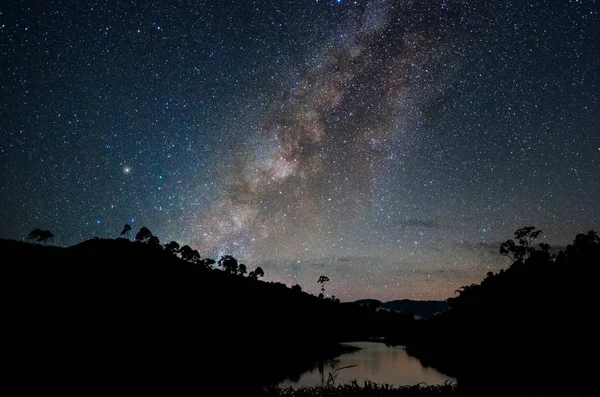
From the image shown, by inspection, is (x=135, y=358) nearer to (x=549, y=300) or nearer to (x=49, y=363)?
(x=49, y=363)

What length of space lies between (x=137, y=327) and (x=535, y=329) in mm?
47967

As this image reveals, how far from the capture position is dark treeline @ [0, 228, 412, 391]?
28.2m

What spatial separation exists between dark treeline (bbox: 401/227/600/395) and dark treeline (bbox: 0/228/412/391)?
2308 cm

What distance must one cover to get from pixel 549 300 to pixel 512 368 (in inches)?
418

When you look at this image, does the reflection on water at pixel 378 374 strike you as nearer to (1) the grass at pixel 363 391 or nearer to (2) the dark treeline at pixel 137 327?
(2) the dark treeline at pixel 137 327

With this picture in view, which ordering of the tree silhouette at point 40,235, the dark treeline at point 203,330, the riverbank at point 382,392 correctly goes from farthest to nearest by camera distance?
the tree silhouette at point 40,235
the dark treeline at point 203,330
the riverbank at point 382,392

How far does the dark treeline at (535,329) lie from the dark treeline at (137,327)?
23.1 meters

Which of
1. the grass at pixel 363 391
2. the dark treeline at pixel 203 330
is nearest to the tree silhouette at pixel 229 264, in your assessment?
the dark treeline at pixel 203 330

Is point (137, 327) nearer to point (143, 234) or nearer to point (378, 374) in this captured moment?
point (378, 374)

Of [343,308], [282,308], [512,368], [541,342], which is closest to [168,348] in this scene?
[512,368]

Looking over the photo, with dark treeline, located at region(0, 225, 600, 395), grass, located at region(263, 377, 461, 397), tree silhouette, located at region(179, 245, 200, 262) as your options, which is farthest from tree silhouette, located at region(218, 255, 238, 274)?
grass, located at region(263, 377, 461, 397)

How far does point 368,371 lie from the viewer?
4438 cm

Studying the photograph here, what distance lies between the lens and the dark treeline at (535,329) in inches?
1282

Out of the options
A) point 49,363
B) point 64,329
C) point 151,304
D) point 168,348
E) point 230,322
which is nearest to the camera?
point 49,363
